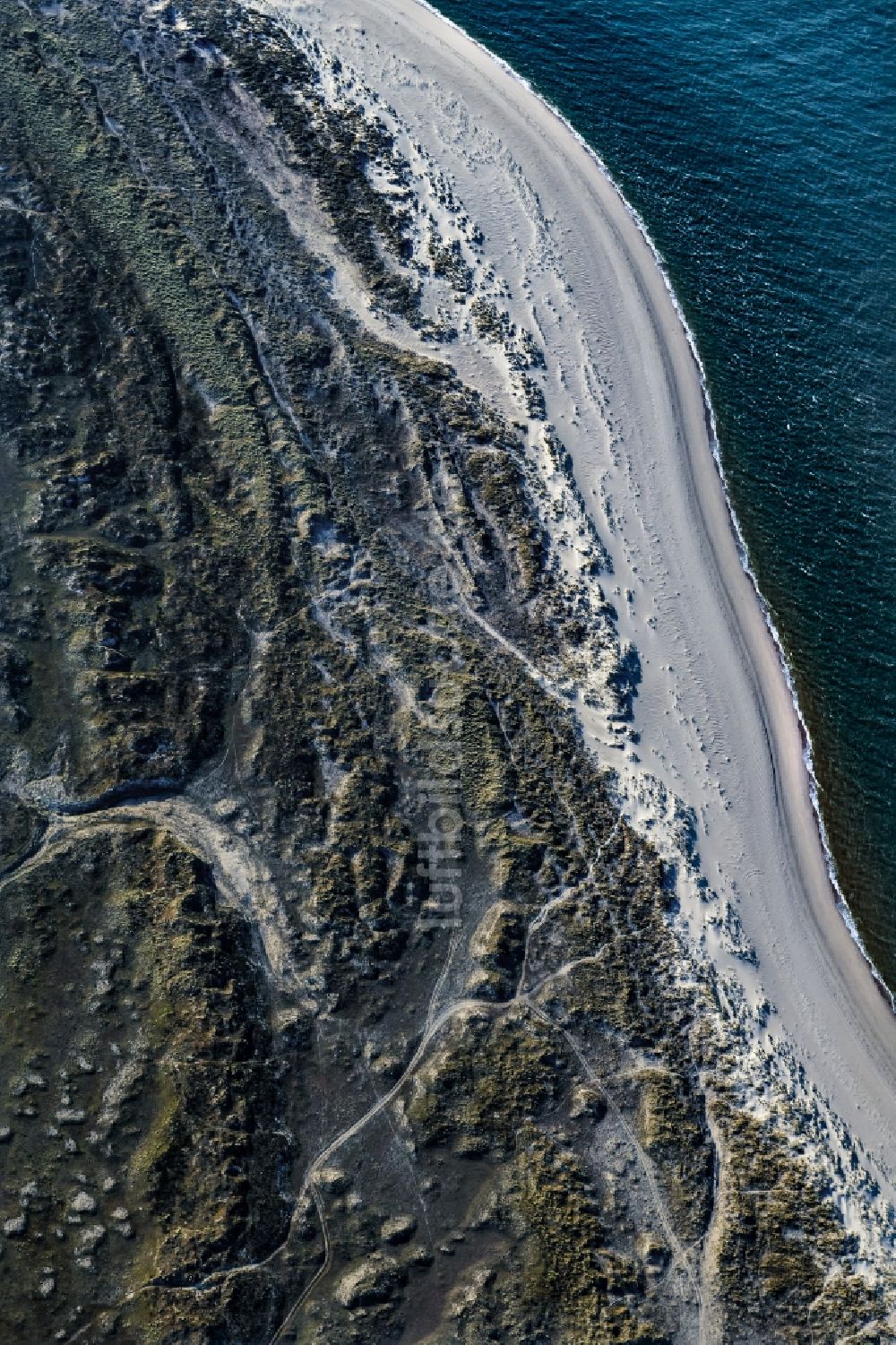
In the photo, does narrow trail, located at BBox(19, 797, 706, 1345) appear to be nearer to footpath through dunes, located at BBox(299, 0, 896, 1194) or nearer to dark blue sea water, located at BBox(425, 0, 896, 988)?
footpath through dunes, located at BBox(299, 0, 896, 1194)

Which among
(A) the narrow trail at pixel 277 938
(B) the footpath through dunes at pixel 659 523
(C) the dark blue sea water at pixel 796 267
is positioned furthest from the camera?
(C) the dark blue sea water at pixel 796 267

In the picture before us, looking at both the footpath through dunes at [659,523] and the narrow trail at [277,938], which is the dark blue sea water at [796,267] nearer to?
the footpath through dunes at [659,523]

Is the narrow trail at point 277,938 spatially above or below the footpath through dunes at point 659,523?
below

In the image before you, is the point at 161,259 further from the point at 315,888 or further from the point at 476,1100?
the point at 476,1100

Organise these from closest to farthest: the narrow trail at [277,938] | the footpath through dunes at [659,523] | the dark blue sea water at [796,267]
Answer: the narrow trail at [277,938] < the footpath through dunes at [659,523] < the dark blue sea water at [796,267]

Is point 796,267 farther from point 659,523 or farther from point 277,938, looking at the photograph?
point 277,938

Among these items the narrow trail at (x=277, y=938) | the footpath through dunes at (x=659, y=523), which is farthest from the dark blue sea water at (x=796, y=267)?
the narrow trail at (x=277, y=938)
